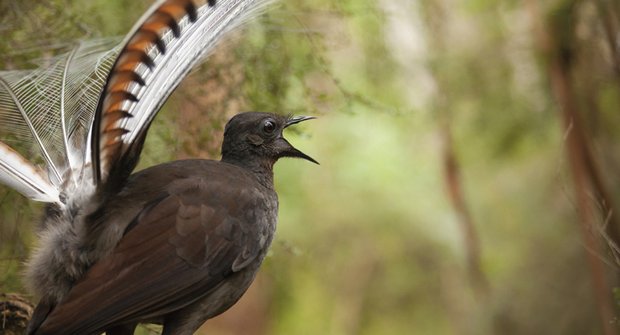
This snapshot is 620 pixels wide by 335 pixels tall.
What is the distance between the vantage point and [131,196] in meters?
4.11

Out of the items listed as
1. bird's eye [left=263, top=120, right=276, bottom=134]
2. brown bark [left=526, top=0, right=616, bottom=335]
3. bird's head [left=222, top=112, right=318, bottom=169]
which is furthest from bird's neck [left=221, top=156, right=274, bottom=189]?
brown bark [left=526, top=0, right=616, bottom=335]

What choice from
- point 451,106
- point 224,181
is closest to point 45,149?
point 224,181

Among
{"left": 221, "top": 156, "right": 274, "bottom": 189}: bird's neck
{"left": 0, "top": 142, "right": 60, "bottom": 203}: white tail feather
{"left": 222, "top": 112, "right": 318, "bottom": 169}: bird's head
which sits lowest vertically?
{"left": 221, "top": 156, "right": 274, "bottom": 189}: bird's neck

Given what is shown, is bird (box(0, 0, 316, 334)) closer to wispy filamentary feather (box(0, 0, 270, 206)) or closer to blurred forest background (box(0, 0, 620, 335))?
wispy filamentary feather (box(0, 0, 270, 206))

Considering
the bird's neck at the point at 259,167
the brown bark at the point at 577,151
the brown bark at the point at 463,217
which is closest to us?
the bird's neck at the point at 259,167

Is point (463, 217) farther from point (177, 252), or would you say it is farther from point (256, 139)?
point (177, 252)

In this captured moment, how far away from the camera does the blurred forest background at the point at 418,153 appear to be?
577 centimetres

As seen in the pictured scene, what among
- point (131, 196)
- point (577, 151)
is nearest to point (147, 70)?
point (131, 196)

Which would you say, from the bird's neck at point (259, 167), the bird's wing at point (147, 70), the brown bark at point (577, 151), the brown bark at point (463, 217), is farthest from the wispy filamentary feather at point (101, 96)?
the brown bark at point (463, 217)

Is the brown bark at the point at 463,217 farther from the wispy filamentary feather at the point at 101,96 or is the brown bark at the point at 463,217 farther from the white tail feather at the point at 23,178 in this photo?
the white tail feather at the point at 23,178

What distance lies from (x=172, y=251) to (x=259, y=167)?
73cm

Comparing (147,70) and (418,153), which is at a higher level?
(147,70)

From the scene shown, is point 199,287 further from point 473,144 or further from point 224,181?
point 473,144

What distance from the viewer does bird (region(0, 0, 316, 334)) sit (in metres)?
3.85
